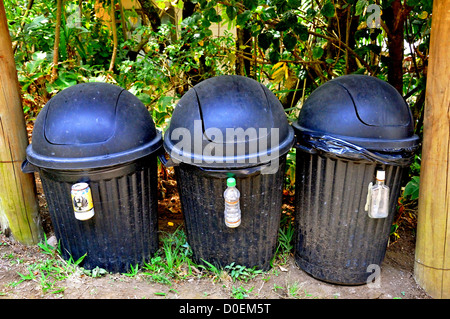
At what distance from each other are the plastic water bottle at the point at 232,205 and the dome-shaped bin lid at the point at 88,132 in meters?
0.59

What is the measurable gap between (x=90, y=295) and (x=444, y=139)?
2442 millimetres

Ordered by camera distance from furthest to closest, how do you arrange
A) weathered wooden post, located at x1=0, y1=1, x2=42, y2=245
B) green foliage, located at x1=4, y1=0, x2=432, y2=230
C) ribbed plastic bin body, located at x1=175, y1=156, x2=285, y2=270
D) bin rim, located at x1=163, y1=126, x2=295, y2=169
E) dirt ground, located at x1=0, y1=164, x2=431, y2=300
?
green foliage, located at x1=4, y1=0, x2=432, y2=230 → weathered wooden post, located at x1=0, y1=1, x2=42, y2=245 → dirt ground, located at x1=0, y1=164, x2=431, y2=300 → ribbed plastic bin body, located at x1=175, y1=156, x2=285, y2=270 → bin rim, located at x1=163, y1=126, x2=295, y2=169

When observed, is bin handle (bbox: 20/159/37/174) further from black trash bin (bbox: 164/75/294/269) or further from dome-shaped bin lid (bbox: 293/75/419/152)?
dome-shaped bin lid (bbox: 293/75/419/152)

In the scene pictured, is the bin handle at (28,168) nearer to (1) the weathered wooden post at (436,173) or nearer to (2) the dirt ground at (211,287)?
(2) the dirt ground at (211,287)

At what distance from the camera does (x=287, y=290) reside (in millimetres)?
2479

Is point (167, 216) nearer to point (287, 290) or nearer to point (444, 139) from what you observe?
point (287, 290)

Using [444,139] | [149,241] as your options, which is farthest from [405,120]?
[149,241]

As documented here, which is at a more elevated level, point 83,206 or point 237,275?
point 83,206

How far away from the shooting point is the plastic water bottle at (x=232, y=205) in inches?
86.2

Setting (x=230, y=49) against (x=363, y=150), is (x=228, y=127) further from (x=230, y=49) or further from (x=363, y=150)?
(x=230, y=49)

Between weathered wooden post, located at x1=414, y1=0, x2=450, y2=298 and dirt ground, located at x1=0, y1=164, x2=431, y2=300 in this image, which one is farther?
dirt ground, located at x1=0, y1=164, x2=431, y2=300

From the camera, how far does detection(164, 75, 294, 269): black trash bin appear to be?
2161 millimetres

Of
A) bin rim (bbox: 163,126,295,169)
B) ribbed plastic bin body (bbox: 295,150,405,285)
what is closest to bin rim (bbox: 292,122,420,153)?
ribbed plastic bin body (bbox: 295,150,405,285)

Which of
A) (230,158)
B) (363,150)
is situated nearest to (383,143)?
(363,150)
